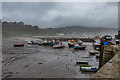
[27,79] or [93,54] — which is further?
[93,54]

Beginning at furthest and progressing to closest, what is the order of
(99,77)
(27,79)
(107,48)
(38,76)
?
1. (107,48)
2. (38,76)
3. (27,79)
4. (99,77)

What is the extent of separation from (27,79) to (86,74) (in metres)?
7.20

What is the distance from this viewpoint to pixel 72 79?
36.4 feet

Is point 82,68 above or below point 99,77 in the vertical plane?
below

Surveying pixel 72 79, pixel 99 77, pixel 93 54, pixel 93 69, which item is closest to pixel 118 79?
pixel 99 77

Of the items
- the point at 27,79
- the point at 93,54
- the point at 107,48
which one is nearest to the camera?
the point at 27,79

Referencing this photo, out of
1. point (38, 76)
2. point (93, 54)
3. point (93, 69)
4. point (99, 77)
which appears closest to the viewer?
point (99, 77)

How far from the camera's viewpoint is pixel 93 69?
42.8 feet

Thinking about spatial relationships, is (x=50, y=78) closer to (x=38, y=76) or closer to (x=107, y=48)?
(x=38, y=76)

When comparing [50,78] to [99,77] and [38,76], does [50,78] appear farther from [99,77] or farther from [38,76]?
[99,77]

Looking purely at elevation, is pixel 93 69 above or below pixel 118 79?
below

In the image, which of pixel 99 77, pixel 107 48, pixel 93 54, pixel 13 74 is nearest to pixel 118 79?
pixel 99 77

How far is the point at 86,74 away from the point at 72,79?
91.5 inches

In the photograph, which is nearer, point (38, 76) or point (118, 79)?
point (118, 79)
